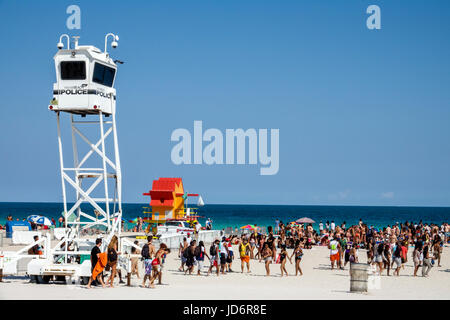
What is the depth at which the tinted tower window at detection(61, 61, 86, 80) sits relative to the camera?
70.7 feet

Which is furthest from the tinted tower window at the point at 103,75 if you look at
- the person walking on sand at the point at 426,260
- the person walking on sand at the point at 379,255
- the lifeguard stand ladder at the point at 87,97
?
the person walking on sand at the point at 426,260

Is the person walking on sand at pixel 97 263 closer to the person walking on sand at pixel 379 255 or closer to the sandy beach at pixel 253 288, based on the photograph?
the sandy beach at pixel 253 288

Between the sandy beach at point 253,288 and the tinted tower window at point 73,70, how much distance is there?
23.4 ft

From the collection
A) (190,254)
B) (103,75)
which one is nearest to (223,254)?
(190,254)

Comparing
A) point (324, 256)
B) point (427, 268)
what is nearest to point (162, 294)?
point (427, 268)

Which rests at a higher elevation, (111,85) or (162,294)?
(111,85)

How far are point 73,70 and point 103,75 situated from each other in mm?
1120

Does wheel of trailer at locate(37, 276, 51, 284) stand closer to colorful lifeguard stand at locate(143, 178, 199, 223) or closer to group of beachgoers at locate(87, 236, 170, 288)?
group of beachgoers at locate(87, 236, 170, 288)

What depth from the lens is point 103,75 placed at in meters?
22.2

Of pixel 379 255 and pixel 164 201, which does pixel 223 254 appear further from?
pixel 164 201

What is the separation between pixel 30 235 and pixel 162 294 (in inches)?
822
